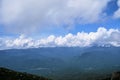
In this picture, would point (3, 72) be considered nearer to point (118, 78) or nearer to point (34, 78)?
point (34, 78)

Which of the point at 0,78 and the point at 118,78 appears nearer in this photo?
the point at 0,78

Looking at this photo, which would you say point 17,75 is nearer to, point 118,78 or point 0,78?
point 0,78

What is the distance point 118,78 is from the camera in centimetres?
7181

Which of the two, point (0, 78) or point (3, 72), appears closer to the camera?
point (0, 78)

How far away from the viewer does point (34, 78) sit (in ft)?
186

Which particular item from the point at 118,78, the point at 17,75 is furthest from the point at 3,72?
the point at 118,78

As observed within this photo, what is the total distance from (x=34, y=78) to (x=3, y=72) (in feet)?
22.3

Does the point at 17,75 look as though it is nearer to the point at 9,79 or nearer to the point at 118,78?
the point at 9,79

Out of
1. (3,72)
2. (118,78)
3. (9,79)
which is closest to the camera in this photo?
(9,79)

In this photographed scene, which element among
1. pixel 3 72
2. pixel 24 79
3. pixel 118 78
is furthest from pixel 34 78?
pixel 118 78

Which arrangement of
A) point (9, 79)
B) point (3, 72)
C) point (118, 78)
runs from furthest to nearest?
point (118, 78)
point (3, 72)
point (9, 79)

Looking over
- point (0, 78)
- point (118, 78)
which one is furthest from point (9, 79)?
point (118, 78)

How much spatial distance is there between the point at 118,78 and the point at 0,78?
33696 mm

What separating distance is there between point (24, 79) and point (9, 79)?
9.97 feet
